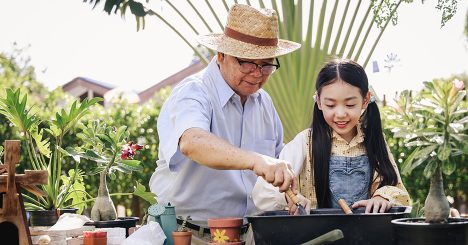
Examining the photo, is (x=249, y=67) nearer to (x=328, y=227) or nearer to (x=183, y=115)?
(x=183, y=115)

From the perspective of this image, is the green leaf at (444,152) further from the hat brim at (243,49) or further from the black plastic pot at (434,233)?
the hat brim at (243,49)

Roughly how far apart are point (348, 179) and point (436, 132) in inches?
26.4

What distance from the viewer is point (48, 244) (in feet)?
7.89

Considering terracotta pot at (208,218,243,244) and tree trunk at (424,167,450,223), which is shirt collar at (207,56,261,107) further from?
tree trunk at (424,167,450,223)

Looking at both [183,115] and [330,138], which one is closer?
[183,115]

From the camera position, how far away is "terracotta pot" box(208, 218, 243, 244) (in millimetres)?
2070

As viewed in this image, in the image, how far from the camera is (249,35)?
2.56 meters

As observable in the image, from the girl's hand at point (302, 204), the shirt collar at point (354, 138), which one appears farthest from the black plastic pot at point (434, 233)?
the shirt collar at point (354, 138)

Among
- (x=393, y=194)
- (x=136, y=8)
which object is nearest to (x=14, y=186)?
(x=393, y=194)

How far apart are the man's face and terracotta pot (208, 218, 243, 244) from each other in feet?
2.26

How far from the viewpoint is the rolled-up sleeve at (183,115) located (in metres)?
2.29

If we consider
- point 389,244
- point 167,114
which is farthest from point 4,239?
point 389,244

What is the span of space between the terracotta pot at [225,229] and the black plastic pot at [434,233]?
20.8 inches

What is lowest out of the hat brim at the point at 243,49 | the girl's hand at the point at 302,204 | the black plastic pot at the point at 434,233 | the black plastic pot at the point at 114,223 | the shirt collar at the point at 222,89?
the black plastic pot at the point at 114,223
